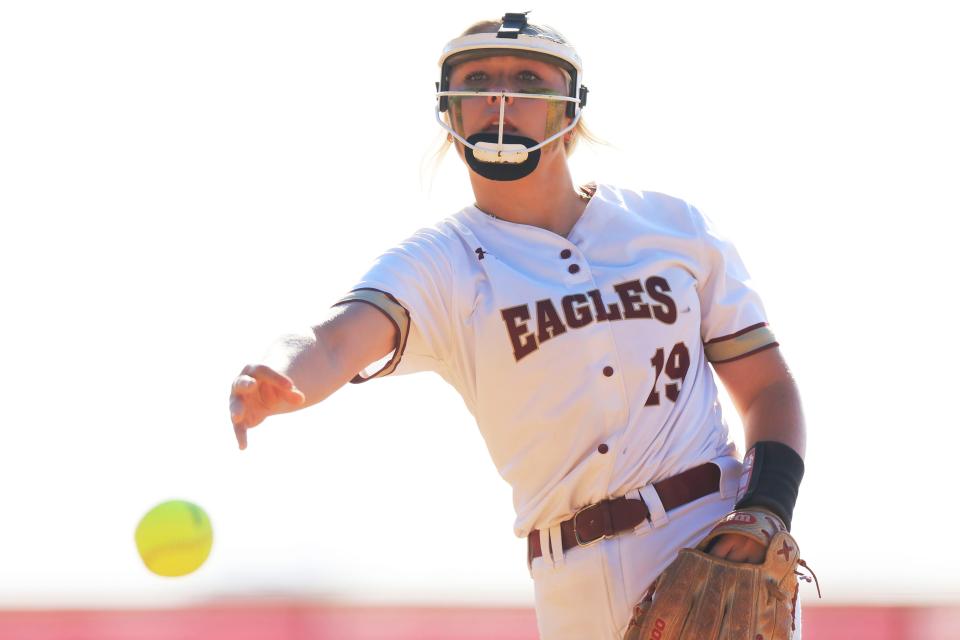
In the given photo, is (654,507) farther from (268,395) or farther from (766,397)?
(268,395)

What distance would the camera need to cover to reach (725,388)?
11.7 feet

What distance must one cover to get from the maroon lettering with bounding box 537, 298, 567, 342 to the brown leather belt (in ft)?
1.50

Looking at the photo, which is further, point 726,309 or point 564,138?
point 564,138

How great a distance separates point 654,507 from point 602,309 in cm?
53

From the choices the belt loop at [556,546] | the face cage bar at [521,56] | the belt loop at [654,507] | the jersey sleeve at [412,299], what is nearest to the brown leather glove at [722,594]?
the belt loop at [654,507]

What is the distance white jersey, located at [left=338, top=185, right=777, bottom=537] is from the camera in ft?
10.7

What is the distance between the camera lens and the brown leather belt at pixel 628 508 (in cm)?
324

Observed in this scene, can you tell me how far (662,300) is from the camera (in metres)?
3.38

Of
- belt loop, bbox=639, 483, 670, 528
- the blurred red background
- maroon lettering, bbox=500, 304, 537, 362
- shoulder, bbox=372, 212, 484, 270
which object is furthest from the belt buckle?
the blurred red background

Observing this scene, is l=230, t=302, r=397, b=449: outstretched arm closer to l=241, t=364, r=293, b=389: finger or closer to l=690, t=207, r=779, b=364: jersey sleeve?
l=241, t=364, r=293, b=389: finger

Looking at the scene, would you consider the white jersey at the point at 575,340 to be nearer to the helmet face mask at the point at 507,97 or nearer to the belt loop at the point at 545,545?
the belt loop at the point at 545,545

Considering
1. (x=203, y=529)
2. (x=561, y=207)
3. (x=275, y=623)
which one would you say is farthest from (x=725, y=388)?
(x=275, y=623)

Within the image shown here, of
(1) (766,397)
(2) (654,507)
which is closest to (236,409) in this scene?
(2) (654,507)

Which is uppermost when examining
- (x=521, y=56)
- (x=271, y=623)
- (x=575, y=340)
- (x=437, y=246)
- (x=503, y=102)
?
(x=521, y=56)
